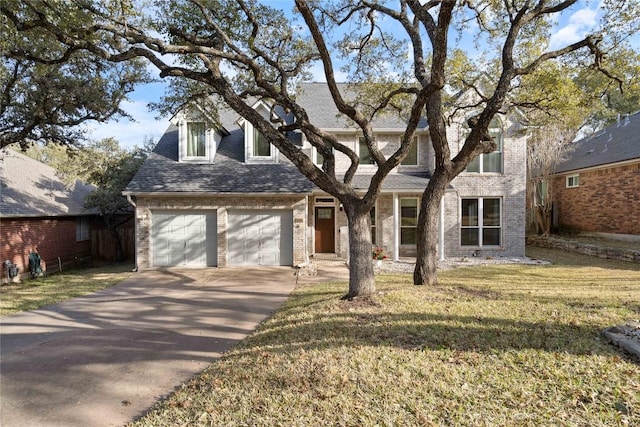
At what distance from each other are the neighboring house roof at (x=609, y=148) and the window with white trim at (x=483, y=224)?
285 inches

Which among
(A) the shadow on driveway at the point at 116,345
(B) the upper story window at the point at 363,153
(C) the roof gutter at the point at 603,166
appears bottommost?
(A) the shadow on driveway at the point at 116,345

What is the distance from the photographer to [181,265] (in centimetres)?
1291

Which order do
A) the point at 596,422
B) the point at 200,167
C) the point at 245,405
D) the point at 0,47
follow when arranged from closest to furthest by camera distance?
1. the point at 596,422
2. the point at 245,405
3. the point at 0,47
4. the point at 200,167

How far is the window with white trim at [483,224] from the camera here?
14516mm

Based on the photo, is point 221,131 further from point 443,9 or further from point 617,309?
point 617,309

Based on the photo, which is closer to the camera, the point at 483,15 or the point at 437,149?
the point at 437,149

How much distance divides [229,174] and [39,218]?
8.94 m

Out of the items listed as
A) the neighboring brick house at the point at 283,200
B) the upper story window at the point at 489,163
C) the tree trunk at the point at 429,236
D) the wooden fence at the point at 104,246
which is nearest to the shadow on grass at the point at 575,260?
the neighboring brick house at the point at 283,200

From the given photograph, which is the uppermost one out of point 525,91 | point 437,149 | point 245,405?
point 525,91

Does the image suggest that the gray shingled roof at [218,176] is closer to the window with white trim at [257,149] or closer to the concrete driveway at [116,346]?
the window with white trim at [257,149]

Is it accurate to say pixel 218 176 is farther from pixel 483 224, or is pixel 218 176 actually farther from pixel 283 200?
pixel 483 224

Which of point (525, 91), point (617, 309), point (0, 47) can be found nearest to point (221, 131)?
point (0, 47)

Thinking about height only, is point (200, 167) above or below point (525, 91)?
below

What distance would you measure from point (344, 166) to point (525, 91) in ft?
24.1
